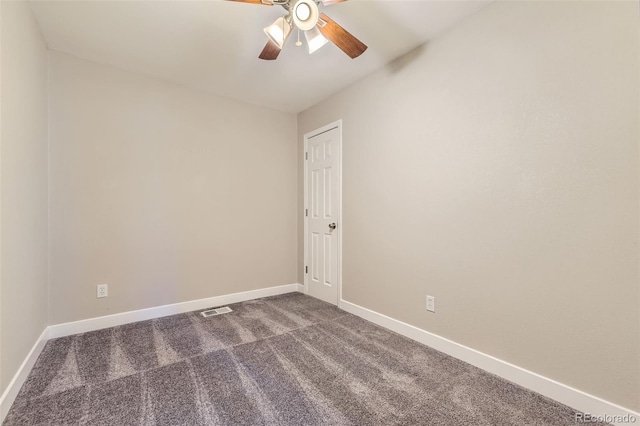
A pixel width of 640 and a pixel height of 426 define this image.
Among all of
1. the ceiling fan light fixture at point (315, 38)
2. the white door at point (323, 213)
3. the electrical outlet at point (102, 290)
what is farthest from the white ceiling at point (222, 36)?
the electrical outlet at point (102, 290)

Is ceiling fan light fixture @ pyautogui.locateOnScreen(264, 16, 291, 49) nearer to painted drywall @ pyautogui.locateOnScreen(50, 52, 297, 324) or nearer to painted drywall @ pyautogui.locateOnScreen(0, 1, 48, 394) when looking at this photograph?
painted drywall @ pyautogui.locateOnScreen(0, 1, 48, 394)

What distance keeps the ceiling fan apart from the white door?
127 cm

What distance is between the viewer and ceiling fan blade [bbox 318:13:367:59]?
1701 mm

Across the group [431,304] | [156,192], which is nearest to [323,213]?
[431,304]

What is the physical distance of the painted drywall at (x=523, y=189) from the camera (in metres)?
1.38

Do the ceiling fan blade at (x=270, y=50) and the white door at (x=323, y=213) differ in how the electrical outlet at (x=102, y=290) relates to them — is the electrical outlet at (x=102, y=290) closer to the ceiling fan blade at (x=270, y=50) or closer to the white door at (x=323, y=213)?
the white door at (x=323, y=213)

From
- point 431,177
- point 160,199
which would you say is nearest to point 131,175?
point 160,199

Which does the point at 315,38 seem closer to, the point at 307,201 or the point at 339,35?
the point at 339,35

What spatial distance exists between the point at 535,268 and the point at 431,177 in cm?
93

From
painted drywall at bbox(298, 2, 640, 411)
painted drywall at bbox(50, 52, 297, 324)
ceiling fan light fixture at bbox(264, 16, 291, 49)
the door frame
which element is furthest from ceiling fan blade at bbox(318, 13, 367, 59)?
painted drywall at bbox(50, 52, 297, 324)

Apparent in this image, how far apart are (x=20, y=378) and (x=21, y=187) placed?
116cm

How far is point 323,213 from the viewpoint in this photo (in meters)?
3.40

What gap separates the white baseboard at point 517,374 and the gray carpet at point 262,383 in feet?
0.17

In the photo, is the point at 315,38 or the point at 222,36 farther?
the point at 222,36
